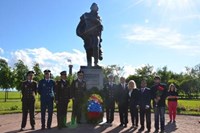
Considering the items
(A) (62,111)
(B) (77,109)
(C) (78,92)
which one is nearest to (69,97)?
(C) (78,92)

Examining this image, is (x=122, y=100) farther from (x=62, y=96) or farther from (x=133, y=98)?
(x=62, y=96)

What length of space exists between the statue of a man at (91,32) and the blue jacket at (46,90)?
2421 millimetres

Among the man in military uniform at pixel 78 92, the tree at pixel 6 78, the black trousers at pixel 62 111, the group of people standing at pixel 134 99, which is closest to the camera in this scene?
the group of people standing at pixel 134 99

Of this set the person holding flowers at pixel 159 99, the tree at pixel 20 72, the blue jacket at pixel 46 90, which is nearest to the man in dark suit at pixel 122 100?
the person holding flowers at pixel 159 99

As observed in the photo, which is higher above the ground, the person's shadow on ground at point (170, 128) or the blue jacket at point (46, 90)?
the blue jacket at point (46, 90)

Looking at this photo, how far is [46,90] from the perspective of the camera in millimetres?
11898

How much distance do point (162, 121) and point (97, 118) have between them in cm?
256

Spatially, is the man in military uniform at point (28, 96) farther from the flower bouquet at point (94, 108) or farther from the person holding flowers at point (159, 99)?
the person holding flowers at point (159, 99)

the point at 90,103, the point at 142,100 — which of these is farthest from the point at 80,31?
the point at 142,100

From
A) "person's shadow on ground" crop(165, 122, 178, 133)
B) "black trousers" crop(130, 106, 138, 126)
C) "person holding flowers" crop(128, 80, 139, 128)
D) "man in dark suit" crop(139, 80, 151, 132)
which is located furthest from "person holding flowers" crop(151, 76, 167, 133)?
"black trousers" crop(130, 106, 138, 126)

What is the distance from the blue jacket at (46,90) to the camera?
11.9 metres

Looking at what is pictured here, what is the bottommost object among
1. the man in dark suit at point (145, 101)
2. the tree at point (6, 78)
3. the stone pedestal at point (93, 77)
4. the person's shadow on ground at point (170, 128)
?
the person's shadow on ground at point (170, 128)

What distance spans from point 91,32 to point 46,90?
3285 mm

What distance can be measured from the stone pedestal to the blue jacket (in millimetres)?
1776
